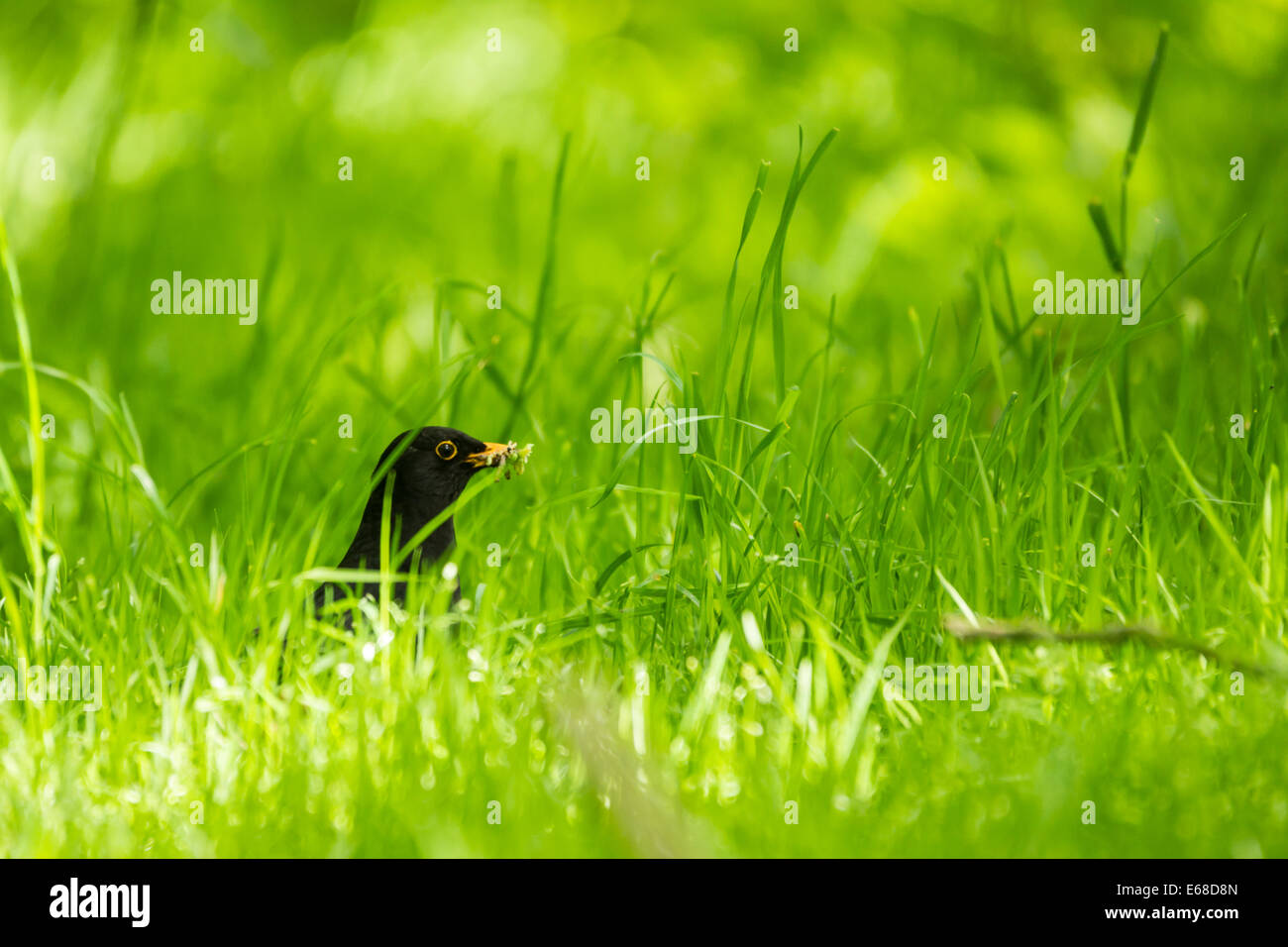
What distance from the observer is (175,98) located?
748 cm

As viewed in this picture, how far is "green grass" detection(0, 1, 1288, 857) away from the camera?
2.13 metres

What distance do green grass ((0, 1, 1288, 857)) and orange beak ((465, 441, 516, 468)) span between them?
18 centimetres

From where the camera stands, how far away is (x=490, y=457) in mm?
3467

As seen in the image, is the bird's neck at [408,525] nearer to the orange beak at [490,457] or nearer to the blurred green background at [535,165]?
the orange beak at [490,457]

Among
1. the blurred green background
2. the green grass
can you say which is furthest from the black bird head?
the blurred green background

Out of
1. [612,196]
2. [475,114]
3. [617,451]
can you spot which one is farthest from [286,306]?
[475,114]

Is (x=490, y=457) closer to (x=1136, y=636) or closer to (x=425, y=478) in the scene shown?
(x=425, y=478)

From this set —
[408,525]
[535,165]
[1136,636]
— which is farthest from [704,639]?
[535,165]

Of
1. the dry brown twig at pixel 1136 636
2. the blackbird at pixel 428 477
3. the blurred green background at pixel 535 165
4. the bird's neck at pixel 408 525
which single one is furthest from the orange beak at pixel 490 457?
the dry brown twig at pixel 1136 636

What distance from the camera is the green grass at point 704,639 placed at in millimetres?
2129

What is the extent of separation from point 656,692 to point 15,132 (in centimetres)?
452

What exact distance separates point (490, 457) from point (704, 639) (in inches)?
36.8

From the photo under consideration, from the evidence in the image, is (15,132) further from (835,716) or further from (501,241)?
(835,716)

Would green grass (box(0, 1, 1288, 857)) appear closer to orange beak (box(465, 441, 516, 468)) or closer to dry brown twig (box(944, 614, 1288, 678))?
dry brown twig (box(944, 614, 1288, 678))
